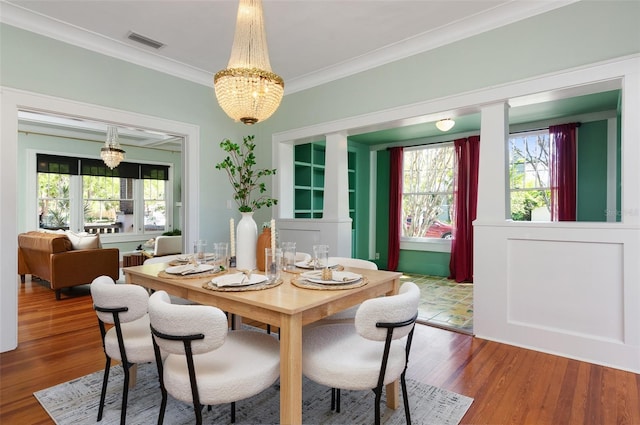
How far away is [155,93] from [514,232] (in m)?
3.87

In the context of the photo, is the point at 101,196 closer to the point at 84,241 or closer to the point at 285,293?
the point at 84,241

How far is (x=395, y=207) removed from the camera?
6.36 metres

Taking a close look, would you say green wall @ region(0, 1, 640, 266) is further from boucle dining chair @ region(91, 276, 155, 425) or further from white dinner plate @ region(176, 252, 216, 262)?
boucle dining chair @ region(91, 276, 155, 425)

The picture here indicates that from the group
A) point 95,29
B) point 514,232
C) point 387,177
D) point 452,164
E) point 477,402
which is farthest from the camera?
point 387,177

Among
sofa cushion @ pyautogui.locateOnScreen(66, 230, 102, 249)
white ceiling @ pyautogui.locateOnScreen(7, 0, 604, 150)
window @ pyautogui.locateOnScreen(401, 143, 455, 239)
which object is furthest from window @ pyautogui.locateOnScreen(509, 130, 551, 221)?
sofa cushion @ pyautogui.locateOnScreen(66, 230, 102, 249)

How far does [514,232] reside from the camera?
2.84 m

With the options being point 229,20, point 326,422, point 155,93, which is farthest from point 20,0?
point 326,422

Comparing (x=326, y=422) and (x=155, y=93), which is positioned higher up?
(x=155, y=93)

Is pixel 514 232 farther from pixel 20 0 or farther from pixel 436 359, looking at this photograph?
pixel 20 0

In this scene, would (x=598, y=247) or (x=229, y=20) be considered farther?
(x=229, y=20)

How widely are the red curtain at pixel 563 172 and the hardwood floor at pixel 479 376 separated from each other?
285 cm

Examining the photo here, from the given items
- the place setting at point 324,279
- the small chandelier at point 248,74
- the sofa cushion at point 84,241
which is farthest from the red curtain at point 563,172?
the sofa cushion at point 84,241

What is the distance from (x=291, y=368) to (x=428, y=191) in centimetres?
527

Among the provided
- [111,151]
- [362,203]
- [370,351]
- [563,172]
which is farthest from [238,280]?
[111,151]
